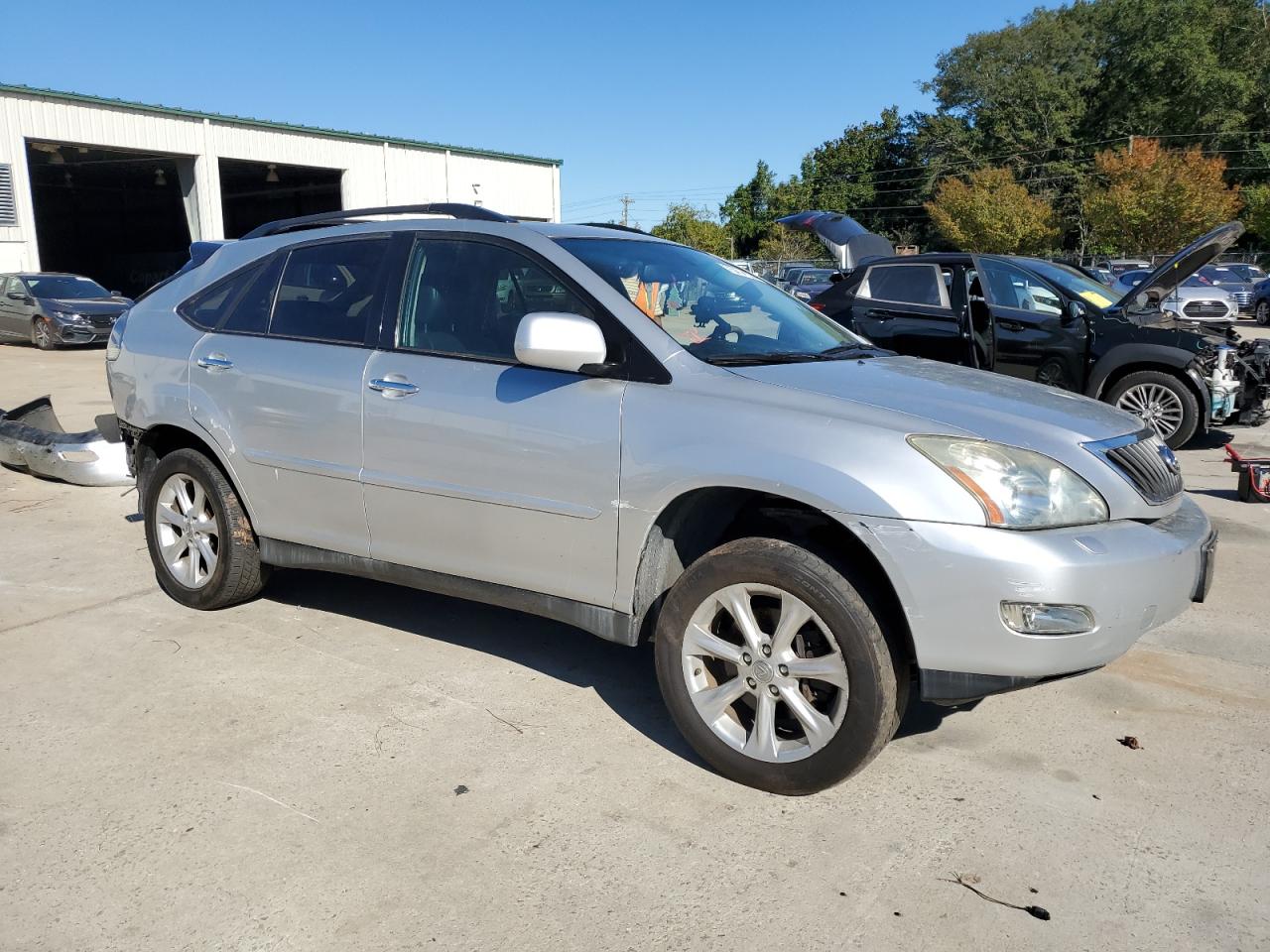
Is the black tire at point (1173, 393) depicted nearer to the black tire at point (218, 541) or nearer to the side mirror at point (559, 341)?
the side mirror at point (559, 341)

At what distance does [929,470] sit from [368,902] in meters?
1.96

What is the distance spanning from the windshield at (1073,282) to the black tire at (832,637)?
23.6 feet

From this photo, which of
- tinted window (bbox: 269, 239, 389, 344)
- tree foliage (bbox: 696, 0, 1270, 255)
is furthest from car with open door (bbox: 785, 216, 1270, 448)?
tree foliage (bbox: 696, 0, 1270, 255)

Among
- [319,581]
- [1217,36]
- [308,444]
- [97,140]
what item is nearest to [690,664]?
[308,444]

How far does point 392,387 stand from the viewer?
12.9 ft

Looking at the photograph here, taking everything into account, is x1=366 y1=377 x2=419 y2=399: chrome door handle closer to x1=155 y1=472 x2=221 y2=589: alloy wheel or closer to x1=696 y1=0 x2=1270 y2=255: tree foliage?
x1=155 y1=472 x2=221 y2=589: alloy wheel

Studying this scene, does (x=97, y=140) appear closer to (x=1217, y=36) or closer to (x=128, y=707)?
(x=128, y=707)

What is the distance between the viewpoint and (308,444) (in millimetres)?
4199

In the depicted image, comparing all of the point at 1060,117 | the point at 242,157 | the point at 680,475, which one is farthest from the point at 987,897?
the point at 1060,117

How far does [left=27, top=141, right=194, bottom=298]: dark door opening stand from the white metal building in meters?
0.06

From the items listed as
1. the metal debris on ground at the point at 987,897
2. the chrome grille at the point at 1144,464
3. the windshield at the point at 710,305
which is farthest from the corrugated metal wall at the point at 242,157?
the metal debris on ground at the point at 987,897

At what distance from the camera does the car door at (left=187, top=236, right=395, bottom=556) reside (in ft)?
13.5

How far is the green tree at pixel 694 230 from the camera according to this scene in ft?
196

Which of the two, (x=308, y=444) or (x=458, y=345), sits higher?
(x=458, y=345)
